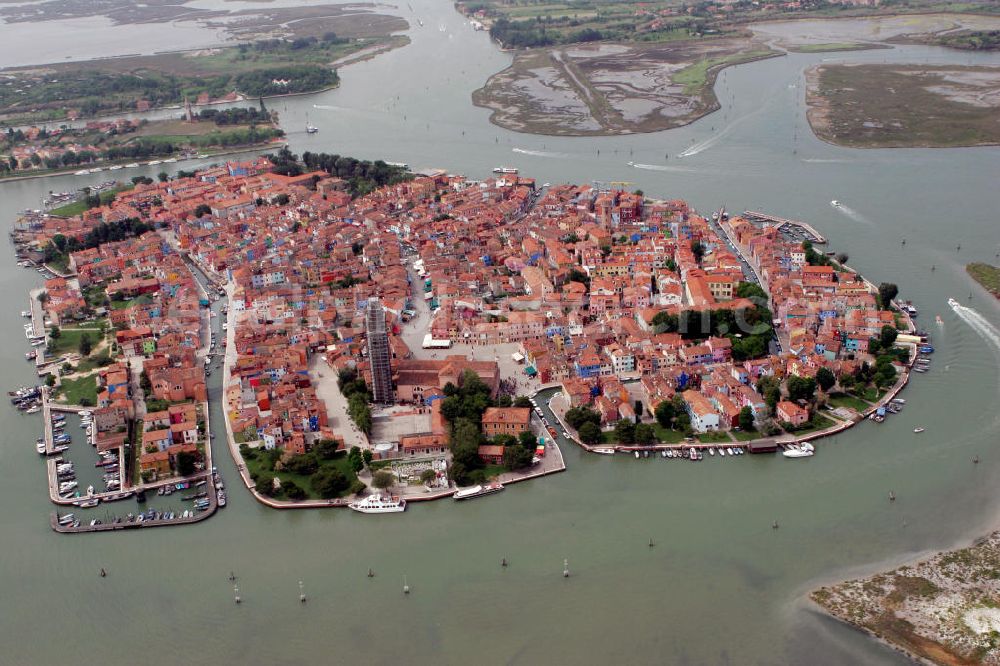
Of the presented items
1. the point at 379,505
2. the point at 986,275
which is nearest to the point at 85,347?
the point at 379,505

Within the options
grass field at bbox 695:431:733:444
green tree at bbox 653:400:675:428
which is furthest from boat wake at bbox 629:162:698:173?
grass field at bbox 695:431:733:444

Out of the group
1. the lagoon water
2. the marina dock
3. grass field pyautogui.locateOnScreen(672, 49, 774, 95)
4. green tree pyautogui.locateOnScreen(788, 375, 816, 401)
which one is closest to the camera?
the lagoon water

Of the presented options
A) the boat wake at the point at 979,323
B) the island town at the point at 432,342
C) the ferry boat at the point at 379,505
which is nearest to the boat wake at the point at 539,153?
the island town at the point at 432,342

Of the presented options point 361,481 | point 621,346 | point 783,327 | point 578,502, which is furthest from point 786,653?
point 783,327

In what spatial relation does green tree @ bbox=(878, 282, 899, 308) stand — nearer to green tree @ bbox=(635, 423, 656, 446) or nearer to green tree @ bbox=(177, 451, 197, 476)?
green tree @ bbox=(635, 423, 656, 446)

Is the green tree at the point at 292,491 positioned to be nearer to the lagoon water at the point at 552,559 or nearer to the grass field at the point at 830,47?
the lagoon water at the point at 552,559

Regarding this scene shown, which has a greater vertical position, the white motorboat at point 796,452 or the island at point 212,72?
the island at point 212,72
